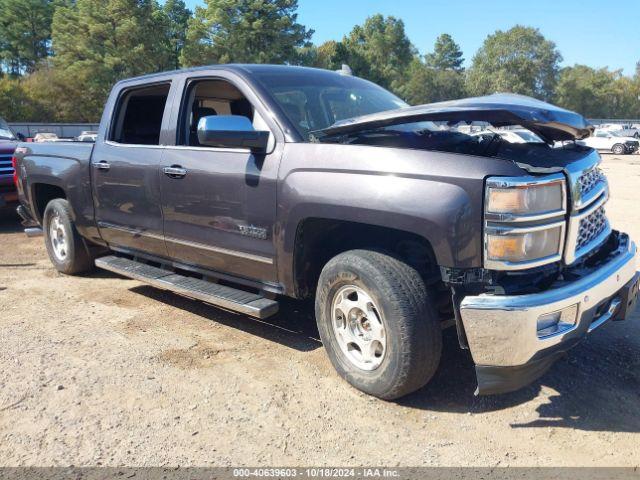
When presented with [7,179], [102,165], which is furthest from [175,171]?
[7,179]

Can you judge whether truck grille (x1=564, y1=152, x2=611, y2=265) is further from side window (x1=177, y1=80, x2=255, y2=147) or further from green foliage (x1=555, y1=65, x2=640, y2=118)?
green foliage (x1=555, y1=65, x2=640, y2=118)

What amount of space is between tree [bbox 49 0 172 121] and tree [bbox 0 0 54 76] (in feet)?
56.8

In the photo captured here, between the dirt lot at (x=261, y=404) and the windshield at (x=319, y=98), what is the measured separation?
1631mm

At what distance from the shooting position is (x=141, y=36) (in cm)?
4450

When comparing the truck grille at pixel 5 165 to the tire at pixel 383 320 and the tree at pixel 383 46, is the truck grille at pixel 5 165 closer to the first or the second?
the tire at pixel 383 320

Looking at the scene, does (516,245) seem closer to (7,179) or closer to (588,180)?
(588,180)

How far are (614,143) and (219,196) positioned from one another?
3935 centimetres

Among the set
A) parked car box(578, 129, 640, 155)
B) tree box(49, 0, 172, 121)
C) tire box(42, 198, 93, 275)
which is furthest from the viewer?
tree box(49, 0, 172, 121)

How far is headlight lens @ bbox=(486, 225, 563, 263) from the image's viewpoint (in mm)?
2641

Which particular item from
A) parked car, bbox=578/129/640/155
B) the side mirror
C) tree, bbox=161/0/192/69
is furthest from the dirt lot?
tree, bbox=161/0/192/69

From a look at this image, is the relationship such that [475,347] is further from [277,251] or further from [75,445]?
[75,445]

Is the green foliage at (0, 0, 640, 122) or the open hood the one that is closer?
the open hood

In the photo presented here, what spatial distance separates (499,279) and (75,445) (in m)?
2.33

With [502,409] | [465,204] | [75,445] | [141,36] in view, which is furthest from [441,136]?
[141,36]
